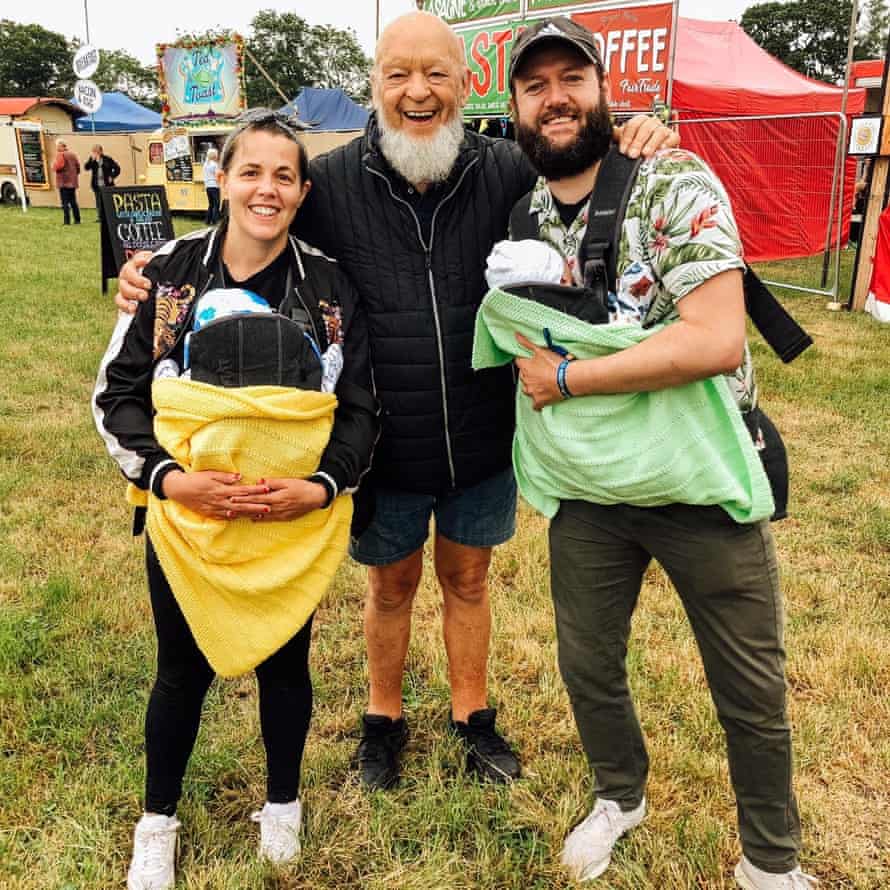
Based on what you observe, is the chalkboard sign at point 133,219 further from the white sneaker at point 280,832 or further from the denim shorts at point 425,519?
the white sneaker at point 280,832

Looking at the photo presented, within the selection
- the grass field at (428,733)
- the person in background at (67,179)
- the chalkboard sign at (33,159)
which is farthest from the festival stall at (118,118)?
the grass field at (428,733)

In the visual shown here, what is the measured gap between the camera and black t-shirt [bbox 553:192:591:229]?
196 cm

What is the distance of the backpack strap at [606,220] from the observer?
6.00ft

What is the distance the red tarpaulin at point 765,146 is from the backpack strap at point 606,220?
11.3 m

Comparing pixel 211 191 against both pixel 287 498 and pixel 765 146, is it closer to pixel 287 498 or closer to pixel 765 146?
pixel 765 146

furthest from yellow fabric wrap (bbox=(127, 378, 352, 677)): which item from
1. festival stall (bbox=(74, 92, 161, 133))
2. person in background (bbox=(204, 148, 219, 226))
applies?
festival stall (bbox=(74, 92, 161, 133))

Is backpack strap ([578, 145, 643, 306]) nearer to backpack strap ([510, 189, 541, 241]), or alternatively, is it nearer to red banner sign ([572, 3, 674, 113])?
backpack strap ([510, 189, 541, 241])

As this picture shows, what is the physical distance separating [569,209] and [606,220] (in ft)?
0.59

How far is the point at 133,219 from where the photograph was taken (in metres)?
8.99

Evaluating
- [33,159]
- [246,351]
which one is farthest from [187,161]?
[246,351]

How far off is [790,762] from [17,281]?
11.8 m

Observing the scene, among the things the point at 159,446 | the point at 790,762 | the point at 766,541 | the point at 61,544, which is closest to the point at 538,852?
the point at 790,762

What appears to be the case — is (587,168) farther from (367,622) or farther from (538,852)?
(538,852)

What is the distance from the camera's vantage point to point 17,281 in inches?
440
